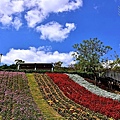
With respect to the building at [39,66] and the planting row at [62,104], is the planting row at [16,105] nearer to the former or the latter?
the planting row at [62,104]

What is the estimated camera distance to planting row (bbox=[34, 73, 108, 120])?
1304 centimetres

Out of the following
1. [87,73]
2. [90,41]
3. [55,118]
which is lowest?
[55,118]

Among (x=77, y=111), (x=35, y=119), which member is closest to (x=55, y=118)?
(x=35, y=119)

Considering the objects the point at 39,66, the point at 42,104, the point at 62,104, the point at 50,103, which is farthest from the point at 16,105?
the point at 39,66

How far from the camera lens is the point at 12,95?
17.9 metres

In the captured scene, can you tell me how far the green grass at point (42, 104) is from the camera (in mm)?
12574

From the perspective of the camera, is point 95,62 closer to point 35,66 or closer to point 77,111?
point 35,66

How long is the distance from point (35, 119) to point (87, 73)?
2528cm

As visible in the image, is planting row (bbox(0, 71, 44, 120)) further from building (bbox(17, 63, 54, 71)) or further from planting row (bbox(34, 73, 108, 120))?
building (bbox(17, 63, 54, 71))

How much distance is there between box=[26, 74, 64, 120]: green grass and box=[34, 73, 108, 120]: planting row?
0.30 meters

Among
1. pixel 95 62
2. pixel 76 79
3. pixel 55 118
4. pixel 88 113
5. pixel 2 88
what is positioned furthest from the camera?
pixel 95 62

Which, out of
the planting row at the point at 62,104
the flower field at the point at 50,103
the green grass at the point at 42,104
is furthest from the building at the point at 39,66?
the flower field at the point at 50,103

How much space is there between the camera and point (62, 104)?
1625 cm

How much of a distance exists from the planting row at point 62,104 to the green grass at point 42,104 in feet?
0.98
